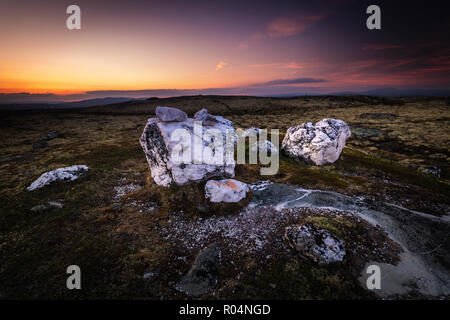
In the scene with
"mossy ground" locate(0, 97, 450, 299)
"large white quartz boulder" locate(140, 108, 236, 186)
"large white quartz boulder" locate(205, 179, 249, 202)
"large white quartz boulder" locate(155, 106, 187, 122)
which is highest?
"large white quartz boulder" locate(155, 106, 187, 122)

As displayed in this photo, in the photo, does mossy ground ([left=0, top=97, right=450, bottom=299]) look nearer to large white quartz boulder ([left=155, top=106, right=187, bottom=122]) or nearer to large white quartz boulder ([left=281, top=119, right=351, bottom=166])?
large white quartz boulder ([left=281, top=119, right=351, bottom=166])

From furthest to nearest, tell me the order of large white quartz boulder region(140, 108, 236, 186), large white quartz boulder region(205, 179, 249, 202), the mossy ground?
1. large white quartz boulder region(140, 108, 236, 186)
2. large white quartz boulder region(205, 179, 249, 202)
3. the mossy ground

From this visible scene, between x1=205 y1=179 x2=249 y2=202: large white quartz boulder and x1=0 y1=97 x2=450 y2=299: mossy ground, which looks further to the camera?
x1=205 y1=179 x2=249 y2=202: large white quartz boulder

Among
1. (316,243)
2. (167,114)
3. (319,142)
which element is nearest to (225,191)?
(316,243)

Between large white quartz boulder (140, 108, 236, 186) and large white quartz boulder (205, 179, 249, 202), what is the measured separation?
195cm

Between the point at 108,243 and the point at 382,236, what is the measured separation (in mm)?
18267

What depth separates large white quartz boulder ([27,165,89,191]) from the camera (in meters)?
20.9

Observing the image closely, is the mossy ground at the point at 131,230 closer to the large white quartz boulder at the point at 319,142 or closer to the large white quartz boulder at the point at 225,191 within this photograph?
the large white quartz boulder at the point at 225,191

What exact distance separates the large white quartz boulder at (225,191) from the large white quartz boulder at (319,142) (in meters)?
14.7

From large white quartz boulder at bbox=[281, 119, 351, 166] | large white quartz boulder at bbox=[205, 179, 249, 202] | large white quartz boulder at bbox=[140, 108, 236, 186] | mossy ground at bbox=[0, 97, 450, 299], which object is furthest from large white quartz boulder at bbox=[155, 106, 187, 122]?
large white quartz boulder at bbox=[281, 119, 351, 166]

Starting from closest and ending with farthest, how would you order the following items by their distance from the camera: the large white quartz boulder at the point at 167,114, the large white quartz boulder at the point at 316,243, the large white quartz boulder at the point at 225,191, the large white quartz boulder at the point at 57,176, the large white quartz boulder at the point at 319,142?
1. the large white quartz boulder at the point at 316,243
2. the large white quartz boulder at the point at 225,191
3. the large white quartz boulder at the point at 167,114
4. the large white quartz boulder at the point at 57,176
5. the large white quartz boulder at the point at 319,142

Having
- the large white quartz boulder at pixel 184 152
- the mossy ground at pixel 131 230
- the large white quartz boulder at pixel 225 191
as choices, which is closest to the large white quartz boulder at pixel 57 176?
the mossy ground at pixel 131 230

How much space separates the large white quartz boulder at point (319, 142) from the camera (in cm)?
2664

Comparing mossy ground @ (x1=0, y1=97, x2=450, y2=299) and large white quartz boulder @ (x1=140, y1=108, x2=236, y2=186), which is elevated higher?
large white quartz boulder @ (x1=140, y1=108, x2=236, y2=186)
